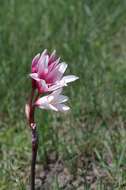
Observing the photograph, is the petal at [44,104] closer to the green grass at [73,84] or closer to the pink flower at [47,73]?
the pink flower at [47,73]

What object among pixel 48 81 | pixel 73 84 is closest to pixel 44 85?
pixel 48 81

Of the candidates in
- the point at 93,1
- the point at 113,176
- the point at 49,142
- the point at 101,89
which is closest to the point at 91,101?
the point at 101,89

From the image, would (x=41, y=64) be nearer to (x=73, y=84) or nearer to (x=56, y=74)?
(x=56, y=74)

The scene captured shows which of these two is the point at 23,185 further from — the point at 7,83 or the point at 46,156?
the point at 7,83

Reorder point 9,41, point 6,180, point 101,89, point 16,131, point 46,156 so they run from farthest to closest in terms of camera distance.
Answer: point 9,41
point 101,89
point 16,131
point 46,156
point 6,180

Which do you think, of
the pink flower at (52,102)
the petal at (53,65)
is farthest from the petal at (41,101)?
the petal at (53,65)

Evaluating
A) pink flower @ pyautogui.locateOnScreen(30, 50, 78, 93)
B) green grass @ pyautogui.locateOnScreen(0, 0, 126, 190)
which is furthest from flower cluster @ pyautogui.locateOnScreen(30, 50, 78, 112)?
green grass @ pyautogui.locateOnScreen(0, 0, 126, 190)
